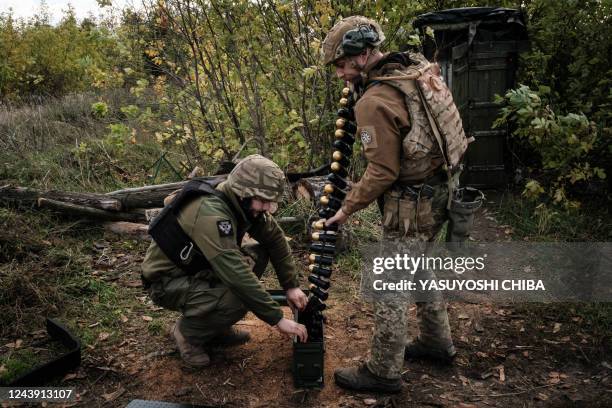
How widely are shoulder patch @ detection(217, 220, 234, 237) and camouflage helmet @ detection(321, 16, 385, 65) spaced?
116cm

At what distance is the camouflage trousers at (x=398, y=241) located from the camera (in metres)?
3.22

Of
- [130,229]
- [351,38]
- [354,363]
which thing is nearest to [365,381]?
[354,363]

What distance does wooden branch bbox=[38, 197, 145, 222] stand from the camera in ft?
18.7

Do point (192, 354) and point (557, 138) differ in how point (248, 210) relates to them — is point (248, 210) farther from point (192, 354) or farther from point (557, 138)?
point (557, 138)

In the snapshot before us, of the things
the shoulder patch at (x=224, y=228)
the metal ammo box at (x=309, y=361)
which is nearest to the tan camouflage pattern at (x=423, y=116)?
the shoulder patch at (x=224, y=228)

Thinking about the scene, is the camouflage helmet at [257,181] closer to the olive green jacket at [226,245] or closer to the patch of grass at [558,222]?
the olive green jacket at [226,245]

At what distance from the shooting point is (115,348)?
400 centimetres

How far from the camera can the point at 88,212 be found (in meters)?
5.83

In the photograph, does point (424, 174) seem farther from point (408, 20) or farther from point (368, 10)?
point (408, 20)

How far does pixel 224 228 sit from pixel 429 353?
72.8 inches

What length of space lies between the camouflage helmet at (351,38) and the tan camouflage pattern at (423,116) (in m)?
0.21

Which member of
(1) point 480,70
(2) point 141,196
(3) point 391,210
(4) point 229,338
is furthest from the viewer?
(1) point 480,70

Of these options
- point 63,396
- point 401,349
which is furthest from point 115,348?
point 401,349

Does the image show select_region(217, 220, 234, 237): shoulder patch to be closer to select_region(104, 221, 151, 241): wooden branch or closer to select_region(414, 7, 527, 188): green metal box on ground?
select_region(104, 221, 151, 241): wooden branch
